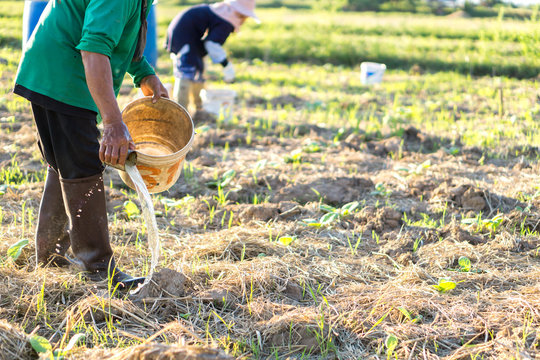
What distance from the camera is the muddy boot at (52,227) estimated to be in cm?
237

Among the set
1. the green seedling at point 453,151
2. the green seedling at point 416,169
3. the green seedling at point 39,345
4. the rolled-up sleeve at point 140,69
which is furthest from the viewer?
the green seedling at point 453,151

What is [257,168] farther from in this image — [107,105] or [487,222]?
[107,105]

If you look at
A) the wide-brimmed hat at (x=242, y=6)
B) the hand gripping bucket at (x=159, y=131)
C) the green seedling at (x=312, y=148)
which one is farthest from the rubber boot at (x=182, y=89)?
the hand gripping bucket at (x=159, y=131)

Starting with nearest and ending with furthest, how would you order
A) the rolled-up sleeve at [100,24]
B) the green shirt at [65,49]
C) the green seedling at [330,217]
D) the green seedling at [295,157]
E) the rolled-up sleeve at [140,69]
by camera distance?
1. the rolled-up sleeve at [100,24]
2. the green shirt at [65,49]
3. the rolled-up sleeve at [140,69]
4. the green seedling at [330,217]
5. the green seedling at [295,157]

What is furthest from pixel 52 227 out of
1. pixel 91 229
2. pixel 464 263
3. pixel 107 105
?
pixel 464 263

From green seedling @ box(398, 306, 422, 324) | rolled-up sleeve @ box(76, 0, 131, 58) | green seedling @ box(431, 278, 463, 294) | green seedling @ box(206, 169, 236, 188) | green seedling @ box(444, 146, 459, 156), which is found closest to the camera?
rolled-up sleeve @ box(76, 0, 131, 58)

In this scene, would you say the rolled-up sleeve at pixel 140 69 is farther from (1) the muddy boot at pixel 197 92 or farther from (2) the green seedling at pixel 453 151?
(1) the muddy boot at pixel 197 92

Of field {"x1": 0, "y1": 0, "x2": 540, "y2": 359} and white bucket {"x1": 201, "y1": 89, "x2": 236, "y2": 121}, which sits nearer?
field {"x1": 0, "y1": 0, "x2": 540, "y2": 359}

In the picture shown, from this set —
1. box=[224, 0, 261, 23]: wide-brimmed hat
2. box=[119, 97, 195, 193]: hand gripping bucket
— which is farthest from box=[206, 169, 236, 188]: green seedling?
box=[224, 0, 261, 23]: wide-brimmed hat

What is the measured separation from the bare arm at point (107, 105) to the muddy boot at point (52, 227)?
1.58 feet

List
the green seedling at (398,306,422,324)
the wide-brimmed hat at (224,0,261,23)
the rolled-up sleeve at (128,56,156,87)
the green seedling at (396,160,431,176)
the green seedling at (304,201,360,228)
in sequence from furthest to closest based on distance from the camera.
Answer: the wide-brimmed hat at (224,0,261,23) → the green seedling at (396,160,431,176) → the green seedling at (304,201,360,228) → the rolled-up sleeve at (128,56,156,87) → the green seedling at (398,306,422,324)

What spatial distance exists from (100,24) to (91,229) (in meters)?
0.82

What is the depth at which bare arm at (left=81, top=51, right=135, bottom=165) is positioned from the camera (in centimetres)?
192

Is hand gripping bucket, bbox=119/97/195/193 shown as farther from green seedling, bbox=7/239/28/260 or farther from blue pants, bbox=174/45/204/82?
blue pants, bbox=174/45/204/82
